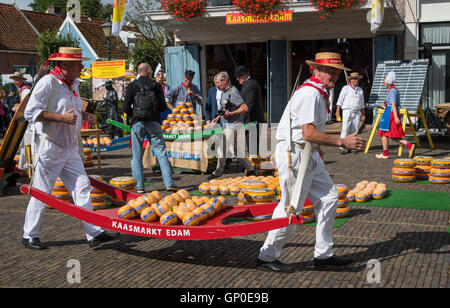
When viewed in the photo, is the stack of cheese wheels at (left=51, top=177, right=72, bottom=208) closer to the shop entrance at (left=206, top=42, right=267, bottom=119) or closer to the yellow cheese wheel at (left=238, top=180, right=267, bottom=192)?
the yellow cheese wheel at (left=238, top=180, right=267, bottom=192)

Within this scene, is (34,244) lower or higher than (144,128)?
lower

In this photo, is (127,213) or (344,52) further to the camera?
(344,52)

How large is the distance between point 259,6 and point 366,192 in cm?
1140

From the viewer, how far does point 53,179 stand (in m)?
6.38

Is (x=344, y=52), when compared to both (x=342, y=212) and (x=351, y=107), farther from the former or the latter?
(x=342, y=212)


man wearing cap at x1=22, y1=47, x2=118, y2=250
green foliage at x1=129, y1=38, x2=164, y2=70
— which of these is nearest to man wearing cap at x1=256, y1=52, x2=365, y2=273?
man wearing cap at x1=22, y1=47, x2=118, y2=250

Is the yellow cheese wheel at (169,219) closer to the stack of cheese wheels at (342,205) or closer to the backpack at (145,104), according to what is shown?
the stack of cheese wheels at (342,205)

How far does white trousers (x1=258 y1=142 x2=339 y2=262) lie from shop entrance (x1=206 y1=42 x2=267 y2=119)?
57.8ft

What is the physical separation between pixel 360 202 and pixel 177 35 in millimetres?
15197

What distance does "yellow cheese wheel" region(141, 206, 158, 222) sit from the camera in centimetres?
559

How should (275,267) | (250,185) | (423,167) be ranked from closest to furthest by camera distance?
(275,267) → (250,185) → (423,167)

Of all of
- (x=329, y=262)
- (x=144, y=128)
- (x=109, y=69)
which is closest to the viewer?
(x=329, y=262)

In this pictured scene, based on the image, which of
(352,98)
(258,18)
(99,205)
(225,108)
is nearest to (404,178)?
(225,108)

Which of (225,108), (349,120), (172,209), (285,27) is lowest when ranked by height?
(172,209)
